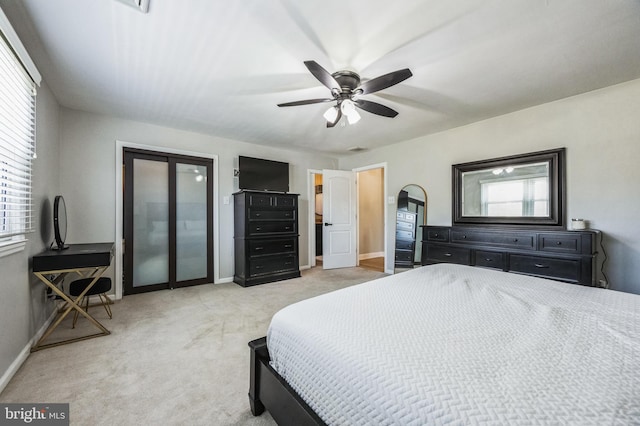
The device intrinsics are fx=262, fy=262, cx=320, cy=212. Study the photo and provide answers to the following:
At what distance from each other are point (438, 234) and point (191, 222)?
12.1ft

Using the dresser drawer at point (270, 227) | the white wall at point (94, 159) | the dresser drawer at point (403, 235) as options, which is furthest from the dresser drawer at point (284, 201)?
the dresser drawer at point (403, 235)

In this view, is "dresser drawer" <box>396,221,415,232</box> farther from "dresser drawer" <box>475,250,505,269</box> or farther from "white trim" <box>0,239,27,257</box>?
"white trim" <box>0,239,27,257</box>

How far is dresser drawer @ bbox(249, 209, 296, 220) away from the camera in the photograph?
4180 mm

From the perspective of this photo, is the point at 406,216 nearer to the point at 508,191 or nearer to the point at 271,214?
the point at 508,191

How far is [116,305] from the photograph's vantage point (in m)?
3.20

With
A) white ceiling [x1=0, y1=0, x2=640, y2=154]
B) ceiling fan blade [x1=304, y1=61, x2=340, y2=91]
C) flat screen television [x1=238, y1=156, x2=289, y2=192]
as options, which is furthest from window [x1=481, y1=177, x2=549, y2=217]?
flat screen television [x1=238, y1=156, x2=289, y2=192]

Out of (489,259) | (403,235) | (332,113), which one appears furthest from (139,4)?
(403,235)

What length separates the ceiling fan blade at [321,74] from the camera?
5.96 ft

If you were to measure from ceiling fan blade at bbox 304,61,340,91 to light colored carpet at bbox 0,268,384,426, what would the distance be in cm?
219

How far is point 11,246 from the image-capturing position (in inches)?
70.9

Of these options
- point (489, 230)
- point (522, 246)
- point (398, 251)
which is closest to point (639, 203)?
point (522, 246)

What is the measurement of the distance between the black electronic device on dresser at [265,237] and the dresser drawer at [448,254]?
2.18m

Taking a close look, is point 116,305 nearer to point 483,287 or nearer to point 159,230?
point 159,230

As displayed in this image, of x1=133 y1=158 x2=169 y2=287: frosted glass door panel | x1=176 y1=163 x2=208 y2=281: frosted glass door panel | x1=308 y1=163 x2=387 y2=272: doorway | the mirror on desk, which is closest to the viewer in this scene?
x1=133 y1=158 x2=169 y2=287: frosted glass door panel
